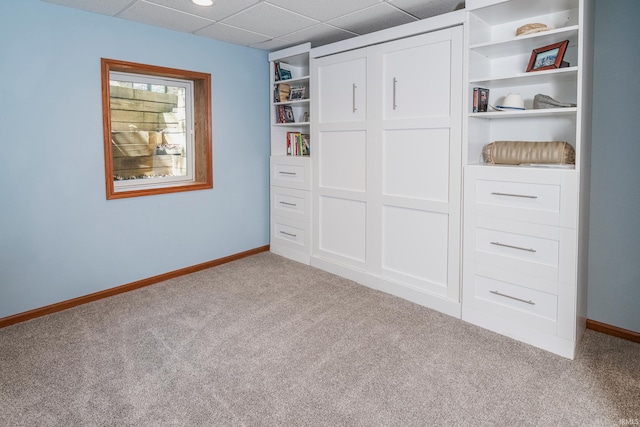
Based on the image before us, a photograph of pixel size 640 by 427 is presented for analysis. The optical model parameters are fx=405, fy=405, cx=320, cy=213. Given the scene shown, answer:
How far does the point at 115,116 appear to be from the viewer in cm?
349

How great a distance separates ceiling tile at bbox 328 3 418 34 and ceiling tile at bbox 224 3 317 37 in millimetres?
280

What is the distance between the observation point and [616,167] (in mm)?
2592

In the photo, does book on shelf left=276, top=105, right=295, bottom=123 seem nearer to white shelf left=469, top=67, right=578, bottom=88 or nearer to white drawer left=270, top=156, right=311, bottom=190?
white drawer left=270, top=156, right=311, bottom=190

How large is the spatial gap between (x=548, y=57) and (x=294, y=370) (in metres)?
2.42

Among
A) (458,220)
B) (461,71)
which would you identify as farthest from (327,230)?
(461,71)

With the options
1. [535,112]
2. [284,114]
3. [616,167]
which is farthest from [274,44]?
[616,167]

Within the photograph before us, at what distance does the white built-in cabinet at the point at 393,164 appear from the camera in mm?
2912

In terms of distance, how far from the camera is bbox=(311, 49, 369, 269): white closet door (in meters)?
3.48

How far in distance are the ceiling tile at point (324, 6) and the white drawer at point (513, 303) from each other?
2.10 meters

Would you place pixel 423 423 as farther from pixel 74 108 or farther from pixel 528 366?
pixel 74 108

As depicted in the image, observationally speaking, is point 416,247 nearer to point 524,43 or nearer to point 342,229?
point 342,229

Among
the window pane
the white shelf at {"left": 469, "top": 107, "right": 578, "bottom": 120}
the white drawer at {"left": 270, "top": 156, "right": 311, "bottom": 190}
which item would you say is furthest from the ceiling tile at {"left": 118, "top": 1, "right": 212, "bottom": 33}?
the white shelf at {"left": 469, "top": 107, "right": 578, "bottom": 120}

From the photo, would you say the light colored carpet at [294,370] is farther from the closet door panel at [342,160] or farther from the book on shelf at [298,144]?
the book on shelf at [298,144]

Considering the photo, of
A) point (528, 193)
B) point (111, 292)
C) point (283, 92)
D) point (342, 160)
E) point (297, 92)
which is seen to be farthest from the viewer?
point (283, 92)
